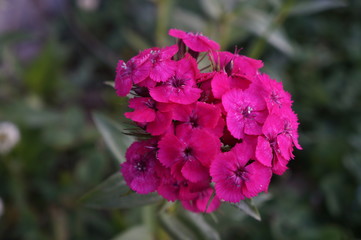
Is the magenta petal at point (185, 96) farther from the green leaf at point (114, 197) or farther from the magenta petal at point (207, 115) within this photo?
the green leaf at point (114, 197)

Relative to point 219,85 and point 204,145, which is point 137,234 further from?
point 219,85

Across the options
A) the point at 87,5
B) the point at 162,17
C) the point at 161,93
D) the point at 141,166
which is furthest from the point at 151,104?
the point at 87,5

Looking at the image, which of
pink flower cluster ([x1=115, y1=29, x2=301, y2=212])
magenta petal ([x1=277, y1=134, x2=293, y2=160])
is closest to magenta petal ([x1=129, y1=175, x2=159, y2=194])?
pink flower cluster ([x1=115, y1=29, x2=301, y2=212])

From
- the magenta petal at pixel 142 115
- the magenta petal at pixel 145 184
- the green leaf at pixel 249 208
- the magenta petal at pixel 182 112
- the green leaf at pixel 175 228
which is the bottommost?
the green leaf at pixel 175 228

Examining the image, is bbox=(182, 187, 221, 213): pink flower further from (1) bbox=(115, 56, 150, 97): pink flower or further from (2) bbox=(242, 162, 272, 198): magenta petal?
(1) bbox=(115, 56, 150, 97): pink flower

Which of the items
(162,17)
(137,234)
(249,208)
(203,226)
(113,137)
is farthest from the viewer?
(162,17)

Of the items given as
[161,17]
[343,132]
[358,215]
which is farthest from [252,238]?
[161,17]

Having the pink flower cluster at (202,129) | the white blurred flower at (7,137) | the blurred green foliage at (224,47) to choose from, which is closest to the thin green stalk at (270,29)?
the blurred green foliage at (224,47)
